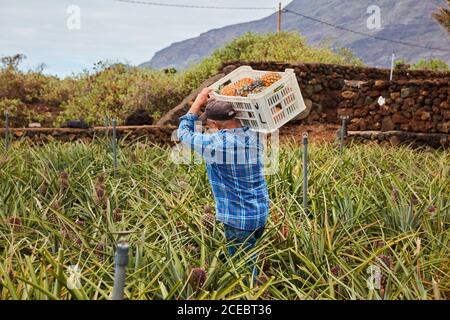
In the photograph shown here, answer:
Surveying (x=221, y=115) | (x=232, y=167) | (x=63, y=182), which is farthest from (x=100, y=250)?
(x=63, y=182)

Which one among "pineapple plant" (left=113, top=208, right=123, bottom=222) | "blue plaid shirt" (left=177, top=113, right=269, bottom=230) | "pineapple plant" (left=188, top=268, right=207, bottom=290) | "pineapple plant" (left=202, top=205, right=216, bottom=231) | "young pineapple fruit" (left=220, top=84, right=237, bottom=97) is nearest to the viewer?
"pineapple plant" (left=188, top=268, right=207, bottom=290)

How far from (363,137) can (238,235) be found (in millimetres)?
7014

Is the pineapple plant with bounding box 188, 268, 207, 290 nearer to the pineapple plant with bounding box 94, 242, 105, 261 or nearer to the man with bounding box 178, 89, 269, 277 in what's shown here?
the man with bounding box 178, 89, 269, 277

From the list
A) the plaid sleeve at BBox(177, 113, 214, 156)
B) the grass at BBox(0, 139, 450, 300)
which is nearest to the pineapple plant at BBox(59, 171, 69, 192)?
the grass at BBox(0, 139, 450, 300)

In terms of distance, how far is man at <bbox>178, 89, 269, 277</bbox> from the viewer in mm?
3461

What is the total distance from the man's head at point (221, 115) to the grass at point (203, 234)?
578 millimetres

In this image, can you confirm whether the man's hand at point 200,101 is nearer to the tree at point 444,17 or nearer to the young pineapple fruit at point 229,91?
the young pineapple fruit at point 229,91

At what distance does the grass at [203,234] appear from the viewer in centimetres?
287

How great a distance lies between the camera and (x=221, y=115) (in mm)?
3436

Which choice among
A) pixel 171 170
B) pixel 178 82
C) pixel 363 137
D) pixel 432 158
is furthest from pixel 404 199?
pixel 178 82

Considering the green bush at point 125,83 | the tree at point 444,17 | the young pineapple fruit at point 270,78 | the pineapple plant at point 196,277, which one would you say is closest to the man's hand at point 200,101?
the young pineapple fruit at point 270,78

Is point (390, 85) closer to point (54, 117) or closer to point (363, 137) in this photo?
point (363, 137)

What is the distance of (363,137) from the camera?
1022cm
